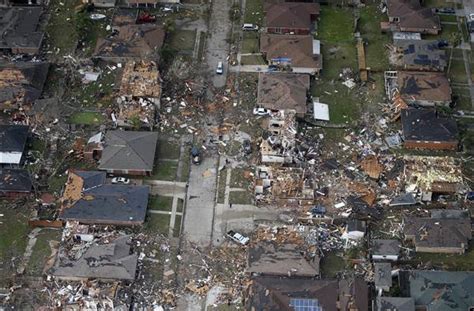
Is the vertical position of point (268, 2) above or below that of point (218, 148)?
above

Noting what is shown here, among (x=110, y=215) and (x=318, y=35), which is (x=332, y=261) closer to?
(x=110, y=215)

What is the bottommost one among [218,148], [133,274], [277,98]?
[133,274]

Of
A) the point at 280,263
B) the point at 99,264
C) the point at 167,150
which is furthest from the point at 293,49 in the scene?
the point at 99,264

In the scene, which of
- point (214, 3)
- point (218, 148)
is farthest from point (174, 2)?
point (218, 148)

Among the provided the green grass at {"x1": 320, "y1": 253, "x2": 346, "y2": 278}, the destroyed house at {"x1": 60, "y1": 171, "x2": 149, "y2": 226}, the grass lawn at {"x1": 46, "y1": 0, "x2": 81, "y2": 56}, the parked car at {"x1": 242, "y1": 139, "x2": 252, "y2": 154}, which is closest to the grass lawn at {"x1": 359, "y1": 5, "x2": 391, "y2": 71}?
the parked car at {"x1": 242, "y1": 139, "x2": 252, "y2": 154}

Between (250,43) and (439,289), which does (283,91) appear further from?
(439,289)

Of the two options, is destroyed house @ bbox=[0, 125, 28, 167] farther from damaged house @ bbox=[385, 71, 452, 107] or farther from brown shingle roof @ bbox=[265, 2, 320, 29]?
damaged house @ bbox=[385, 71, 452, 107]
